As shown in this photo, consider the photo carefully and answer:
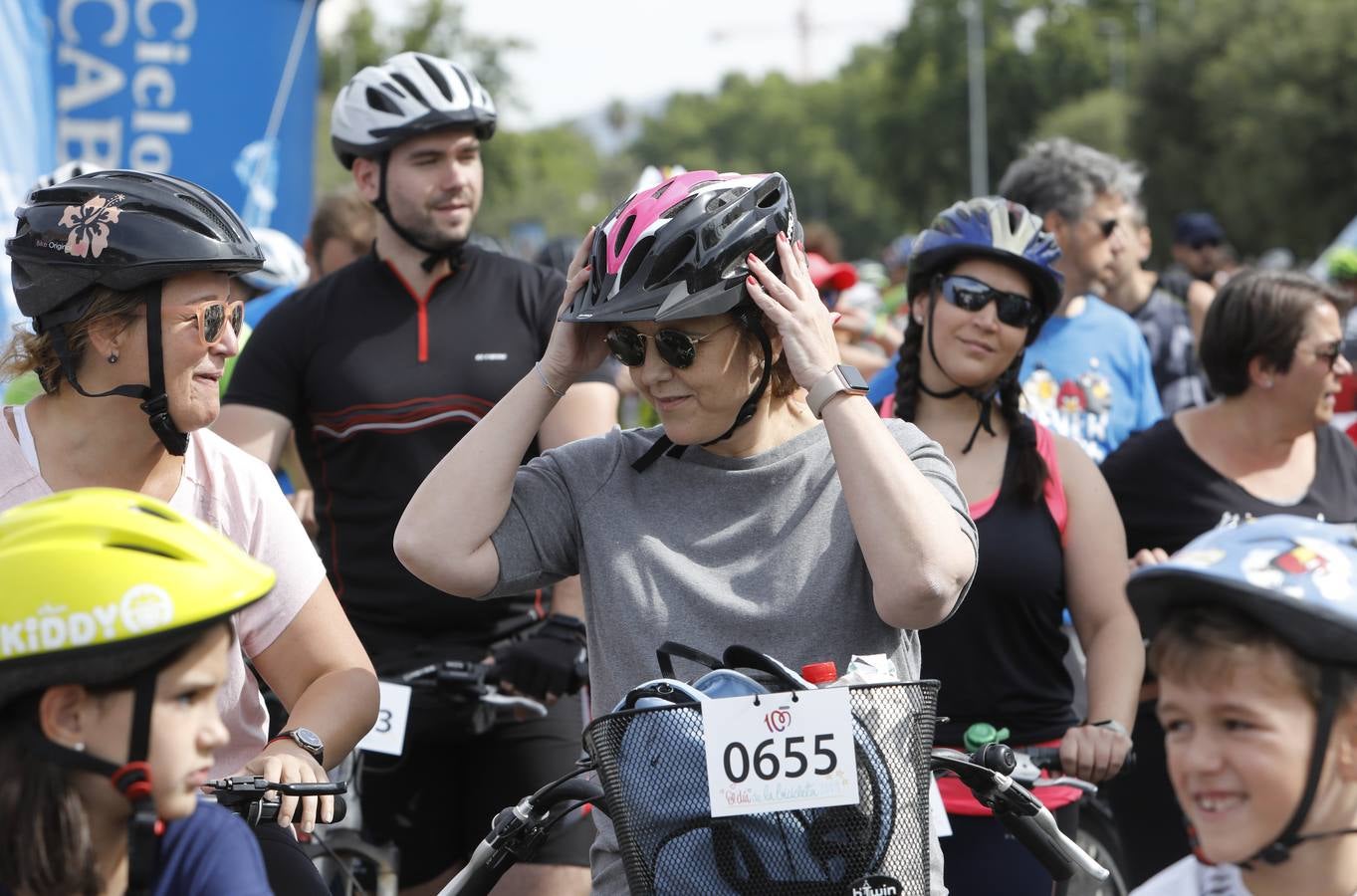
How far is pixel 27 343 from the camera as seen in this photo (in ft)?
12.8

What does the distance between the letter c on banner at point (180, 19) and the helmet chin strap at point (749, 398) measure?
676 centimetres

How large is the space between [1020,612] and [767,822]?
2.07 m

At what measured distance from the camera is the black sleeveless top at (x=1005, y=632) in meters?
4.78

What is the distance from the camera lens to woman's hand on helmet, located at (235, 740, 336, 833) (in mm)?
3490

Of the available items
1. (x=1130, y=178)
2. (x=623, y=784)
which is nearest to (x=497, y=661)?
(x=623, y=784)

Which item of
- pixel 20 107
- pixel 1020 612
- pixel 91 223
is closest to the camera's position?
pixel 91 223

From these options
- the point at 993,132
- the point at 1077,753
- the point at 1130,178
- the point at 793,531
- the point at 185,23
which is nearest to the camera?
the point at 793,531

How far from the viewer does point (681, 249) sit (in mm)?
3527

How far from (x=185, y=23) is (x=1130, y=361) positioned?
5.49m

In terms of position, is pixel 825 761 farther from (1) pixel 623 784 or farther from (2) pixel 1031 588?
(2) pixel 1031 588

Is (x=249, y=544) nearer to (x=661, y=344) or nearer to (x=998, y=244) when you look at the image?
(x=661, y=344)

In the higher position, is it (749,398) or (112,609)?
(749,398)

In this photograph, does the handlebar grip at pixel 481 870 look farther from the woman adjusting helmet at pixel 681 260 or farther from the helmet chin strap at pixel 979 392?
the helmet chin strap at pixel 979 392

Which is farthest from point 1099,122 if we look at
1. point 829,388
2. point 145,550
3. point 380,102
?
point 145,550
